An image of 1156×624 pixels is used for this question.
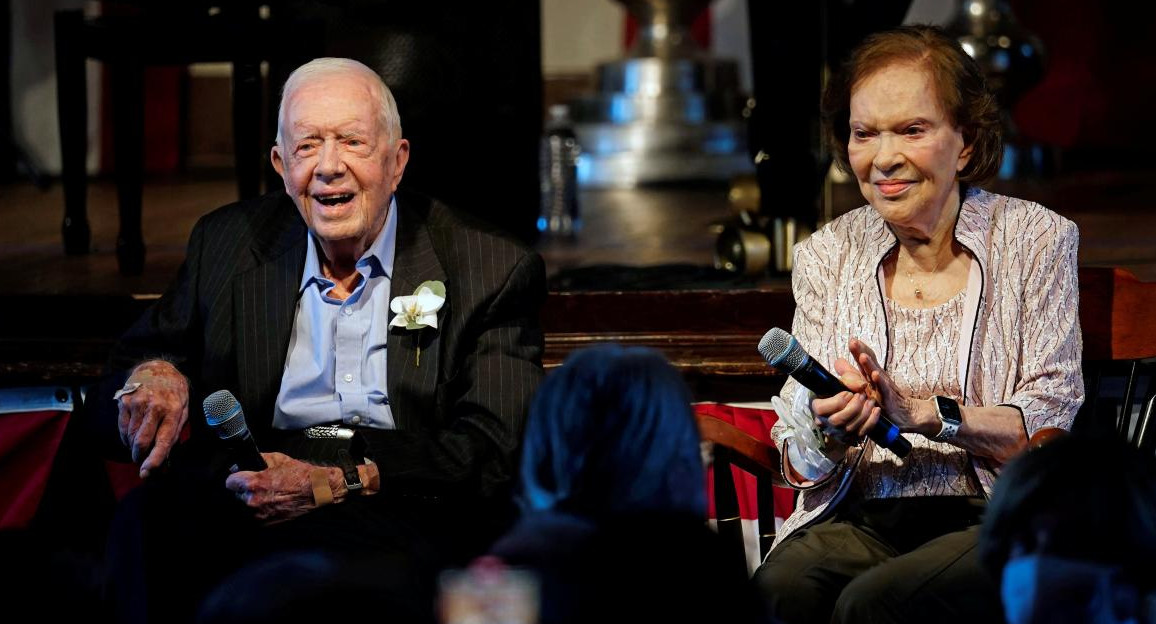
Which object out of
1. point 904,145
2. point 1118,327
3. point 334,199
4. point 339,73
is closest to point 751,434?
point 1118,327

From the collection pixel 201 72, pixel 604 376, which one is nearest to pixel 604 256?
pixel 604 376

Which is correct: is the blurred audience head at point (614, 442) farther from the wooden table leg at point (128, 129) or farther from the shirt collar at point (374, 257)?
the wooden table leg at point (128, 129)

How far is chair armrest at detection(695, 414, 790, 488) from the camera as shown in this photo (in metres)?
2.39

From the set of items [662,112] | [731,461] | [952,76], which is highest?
[662,112]

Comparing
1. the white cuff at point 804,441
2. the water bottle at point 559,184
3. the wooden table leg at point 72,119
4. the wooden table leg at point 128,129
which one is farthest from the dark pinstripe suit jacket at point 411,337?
the water bottle at point 559,184

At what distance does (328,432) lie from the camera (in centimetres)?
247

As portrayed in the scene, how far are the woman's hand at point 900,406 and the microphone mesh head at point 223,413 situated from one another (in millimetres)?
926

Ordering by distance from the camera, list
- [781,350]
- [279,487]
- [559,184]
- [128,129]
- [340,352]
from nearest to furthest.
Result: 1. [781,350]
2. [279,487]
3. [340,352]
4. [128,129]
5. [559,184]

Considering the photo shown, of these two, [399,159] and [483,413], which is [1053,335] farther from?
[399,159]

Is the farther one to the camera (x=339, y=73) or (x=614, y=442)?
(x=339, y=73)

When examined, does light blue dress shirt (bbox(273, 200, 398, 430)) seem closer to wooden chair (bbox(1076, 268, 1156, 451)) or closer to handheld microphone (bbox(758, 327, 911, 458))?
handheld microphone (bbox(758, 327, 911, 458))

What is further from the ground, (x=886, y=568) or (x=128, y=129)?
(x=128, y=129)

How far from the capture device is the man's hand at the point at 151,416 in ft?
7.70

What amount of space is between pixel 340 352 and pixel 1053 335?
117 cm
